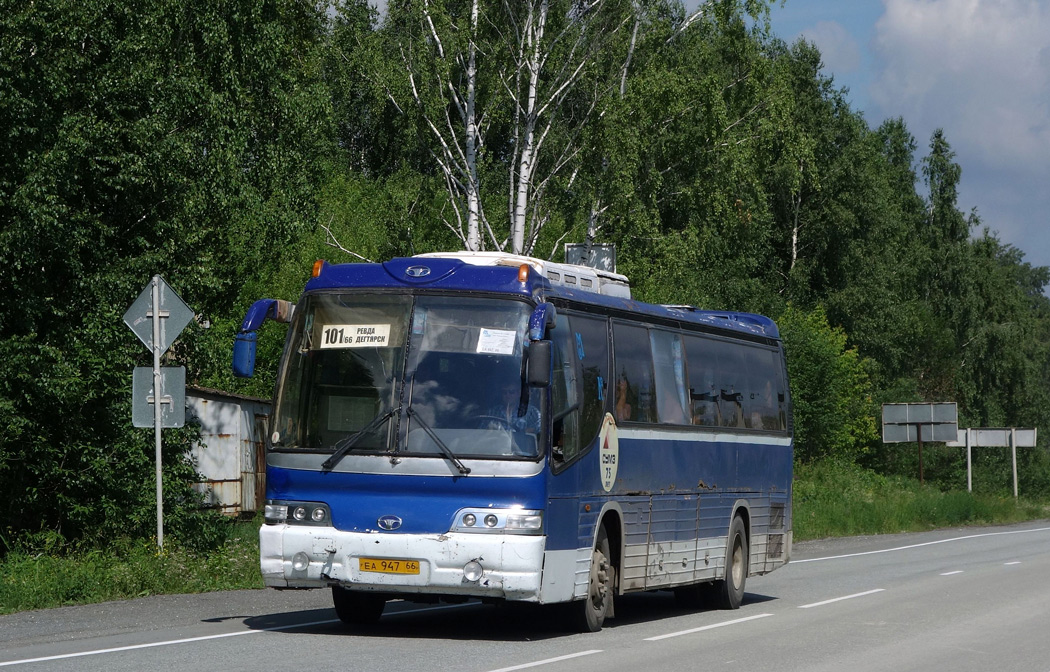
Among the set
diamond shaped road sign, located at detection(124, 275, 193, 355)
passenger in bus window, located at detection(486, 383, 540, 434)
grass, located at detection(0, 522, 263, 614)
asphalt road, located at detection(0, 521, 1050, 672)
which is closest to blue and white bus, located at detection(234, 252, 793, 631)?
passenger in bus window, located at detection(486, 383, 540, 434)

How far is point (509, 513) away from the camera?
11.9 meters

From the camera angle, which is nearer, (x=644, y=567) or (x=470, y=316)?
(x=470, y=316)

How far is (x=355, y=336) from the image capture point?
12500mm

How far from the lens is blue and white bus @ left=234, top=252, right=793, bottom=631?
11.8 metres

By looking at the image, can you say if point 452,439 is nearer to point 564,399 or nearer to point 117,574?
point 564,399

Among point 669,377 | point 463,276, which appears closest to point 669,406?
point 669,377

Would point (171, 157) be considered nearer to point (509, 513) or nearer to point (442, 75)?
point (509, 513)

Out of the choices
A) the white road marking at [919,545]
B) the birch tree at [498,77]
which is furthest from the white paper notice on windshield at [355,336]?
the birch tree at [498,77]

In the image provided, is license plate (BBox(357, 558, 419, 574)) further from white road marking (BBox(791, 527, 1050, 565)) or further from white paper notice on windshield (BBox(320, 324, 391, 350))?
white road marking (BBox(791, 527, 1050, 565))

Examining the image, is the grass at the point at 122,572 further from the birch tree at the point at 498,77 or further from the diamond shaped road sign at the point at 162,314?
the birch tree at the point at 498,77

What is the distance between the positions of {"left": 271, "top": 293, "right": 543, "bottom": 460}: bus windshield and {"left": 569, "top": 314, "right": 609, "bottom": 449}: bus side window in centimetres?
101

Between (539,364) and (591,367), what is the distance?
1.82 metres

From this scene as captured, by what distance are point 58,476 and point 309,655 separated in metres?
10.5

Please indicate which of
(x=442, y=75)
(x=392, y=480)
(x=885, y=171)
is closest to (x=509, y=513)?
(x=392, y=480)
